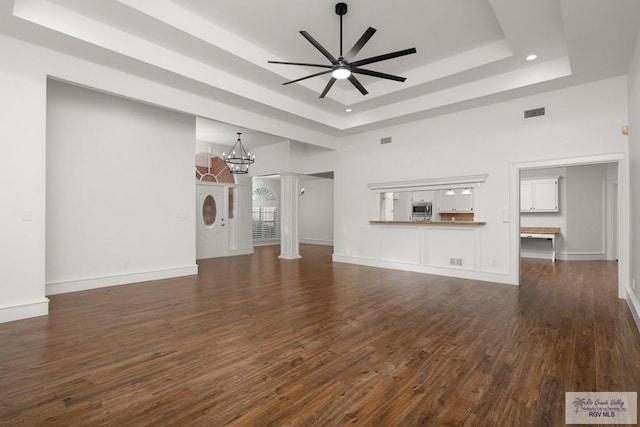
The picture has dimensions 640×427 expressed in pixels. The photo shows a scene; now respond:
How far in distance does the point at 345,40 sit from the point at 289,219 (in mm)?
5198

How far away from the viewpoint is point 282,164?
9.02 m

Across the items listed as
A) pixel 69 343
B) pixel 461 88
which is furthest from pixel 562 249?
pixel 69 343

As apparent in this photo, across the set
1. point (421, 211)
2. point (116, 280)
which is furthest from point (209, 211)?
point (421, 211)

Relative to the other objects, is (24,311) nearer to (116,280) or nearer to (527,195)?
(116,280)

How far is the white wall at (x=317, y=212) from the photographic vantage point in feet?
41.7

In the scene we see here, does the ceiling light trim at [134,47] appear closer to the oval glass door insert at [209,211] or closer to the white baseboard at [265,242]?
the oval glass door insert at [209,211]

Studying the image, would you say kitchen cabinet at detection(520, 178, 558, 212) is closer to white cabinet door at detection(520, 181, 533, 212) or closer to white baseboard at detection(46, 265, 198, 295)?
white cabinet door at detection(520, 181, 533, 212)

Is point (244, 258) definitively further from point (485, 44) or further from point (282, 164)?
point (485, 44)

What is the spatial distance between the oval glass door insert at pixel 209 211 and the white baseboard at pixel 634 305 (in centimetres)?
895

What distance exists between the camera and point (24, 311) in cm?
366

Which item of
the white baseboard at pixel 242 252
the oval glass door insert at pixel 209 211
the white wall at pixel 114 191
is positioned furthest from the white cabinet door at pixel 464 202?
the oval glass door insert at pixel 209 211

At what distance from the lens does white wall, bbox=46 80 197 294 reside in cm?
480

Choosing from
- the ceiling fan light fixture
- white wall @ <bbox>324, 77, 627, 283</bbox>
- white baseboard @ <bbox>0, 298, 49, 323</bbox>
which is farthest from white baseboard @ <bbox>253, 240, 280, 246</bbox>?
the ceiling fan light fixture

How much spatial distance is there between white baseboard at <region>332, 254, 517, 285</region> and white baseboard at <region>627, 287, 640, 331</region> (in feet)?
4.96
